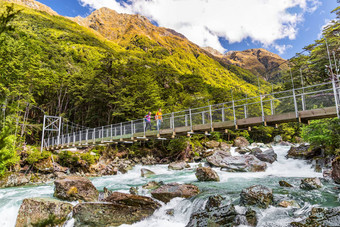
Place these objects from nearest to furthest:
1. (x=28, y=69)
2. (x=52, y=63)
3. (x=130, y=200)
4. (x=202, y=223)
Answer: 1. (x=202, y=223)
2. (x=130, y=200)
3. (x=28, y=69)
4. (x=52, y=63)

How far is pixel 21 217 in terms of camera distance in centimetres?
645

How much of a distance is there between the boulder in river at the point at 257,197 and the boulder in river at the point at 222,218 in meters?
0.64

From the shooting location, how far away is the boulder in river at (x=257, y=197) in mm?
6207

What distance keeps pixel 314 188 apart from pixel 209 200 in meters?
4.15

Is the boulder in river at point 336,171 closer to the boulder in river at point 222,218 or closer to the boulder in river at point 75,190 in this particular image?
the boulder in river at point 222,218

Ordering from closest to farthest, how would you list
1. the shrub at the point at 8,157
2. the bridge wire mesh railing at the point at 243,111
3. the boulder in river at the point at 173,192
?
the boulder in river at the point at 173,192 < the bridge wire mesh railing at the point at 243,111 < the shrub at the point at 8,157

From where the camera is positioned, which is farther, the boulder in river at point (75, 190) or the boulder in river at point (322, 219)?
the boulder in river at point (75, 190)

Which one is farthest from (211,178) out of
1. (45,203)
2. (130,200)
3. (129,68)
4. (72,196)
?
(129,68)

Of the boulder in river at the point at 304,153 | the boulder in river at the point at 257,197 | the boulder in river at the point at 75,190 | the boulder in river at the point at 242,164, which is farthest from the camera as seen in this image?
the boulder in river at the point at 304,153

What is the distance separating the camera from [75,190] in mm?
7906

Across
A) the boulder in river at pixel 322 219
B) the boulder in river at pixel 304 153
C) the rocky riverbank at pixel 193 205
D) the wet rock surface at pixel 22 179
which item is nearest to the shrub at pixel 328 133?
the boulder in river at pixel 304 153

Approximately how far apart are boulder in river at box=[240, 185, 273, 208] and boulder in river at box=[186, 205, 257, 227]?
0.64 metres

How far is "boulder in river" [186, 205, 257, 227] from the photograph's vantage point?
17.6ft

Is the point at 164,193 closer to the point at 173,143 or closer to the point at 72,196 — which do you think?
the point at 72,196
